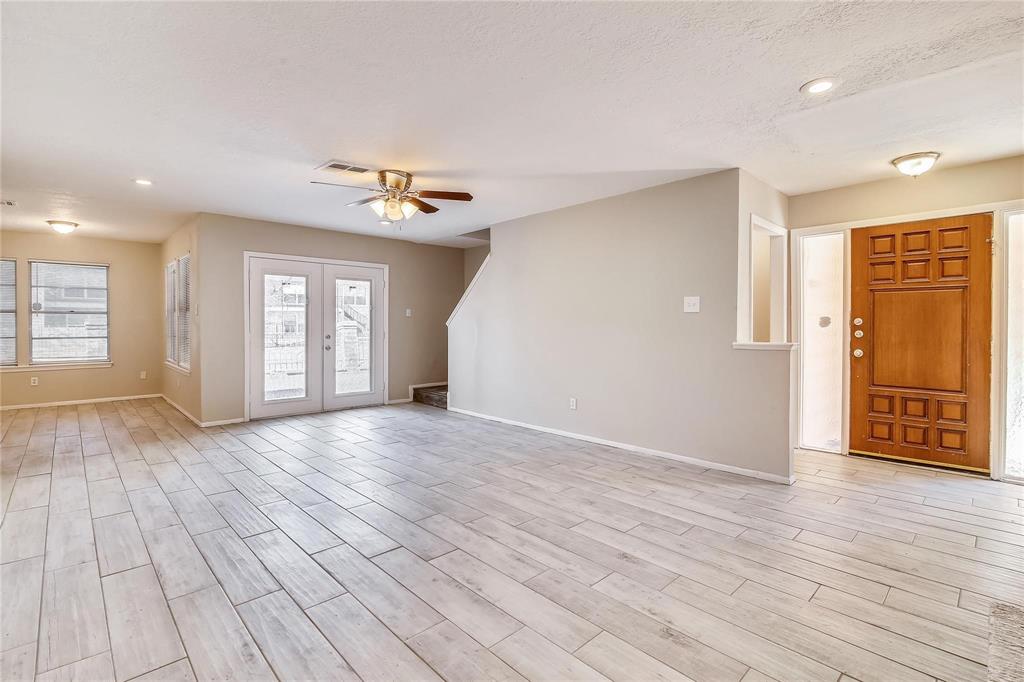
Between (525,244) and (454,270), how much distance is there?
2850 millimetres

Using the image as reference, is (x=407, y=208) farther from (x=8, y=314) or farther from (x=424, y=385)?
(x=8, y=314)

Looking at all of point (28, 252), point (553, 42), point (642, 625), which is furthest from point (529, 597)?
point (28, 252)

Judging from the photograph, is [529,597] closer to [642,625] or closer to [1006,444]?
[642,625]

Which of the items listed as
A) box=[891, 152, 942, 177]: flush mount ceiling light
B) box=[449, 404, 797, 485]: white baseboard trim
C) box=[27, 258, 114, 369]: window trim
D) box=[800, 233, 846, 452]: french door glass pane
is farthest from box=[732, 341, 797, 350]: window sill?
box=[27, 258, 114, 369]: window trim

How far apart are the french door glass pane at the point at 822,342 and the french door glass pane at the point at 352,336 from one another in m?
5.73

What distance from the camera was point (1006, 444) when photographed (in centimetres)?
388

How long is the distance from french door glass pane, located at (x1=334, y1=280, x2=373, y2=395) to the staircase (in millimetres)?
776

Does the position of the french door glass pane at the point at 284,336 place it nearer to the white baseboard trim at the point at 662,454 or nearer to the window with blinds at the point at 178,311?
the window with blinds at the point at 178,311

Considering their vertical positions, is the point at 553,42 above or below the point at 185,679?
above

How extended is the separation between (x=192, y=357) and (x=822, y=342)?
7.51m

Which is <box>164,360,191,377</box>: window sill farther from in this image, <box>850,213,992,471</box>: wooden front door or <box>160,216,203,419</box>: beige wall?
<box>850,213,992,471</box>: wooden front door

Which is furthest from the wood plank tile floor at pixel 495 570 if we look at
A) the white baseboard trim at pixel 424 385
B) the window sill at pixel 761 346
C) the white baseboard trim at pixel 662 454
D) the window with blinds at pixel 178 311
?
the white baseboard trim at pixel 424 385

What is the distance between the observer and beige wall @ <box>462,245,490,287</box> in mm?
8289

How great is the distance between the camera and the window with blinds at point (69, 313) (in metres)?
7.07
